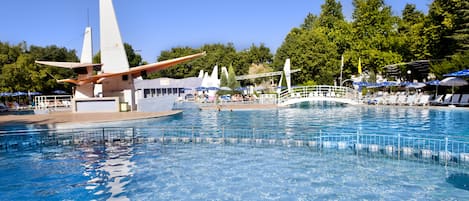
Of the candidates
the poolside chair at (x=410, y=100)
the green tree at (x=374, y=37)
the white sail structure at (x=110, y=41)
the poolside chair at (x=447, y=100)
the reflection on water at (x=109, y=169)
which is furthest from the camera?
the green tree at (x=374, y=37)

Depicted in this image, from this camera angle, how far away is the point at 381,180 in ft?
28.3

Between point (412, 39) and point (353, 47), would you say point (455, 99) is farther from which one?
point (353, 47)

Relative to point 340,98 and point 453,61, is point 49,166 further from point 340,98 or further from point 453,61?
point 453,61

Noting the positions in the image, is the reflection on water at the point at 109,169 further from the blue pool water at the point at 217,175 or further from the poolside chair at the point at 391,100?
the poolside chair at the point at 391,100

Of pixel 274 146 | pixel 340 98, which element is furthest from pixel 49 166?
pixel 340 98

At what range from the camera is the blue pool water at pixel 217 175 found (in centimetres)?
789

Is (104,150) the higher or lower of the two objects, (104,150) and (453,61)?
the lower

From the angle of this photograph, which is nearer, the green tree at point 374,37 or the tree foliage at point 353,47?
the tree foliage at point 353,47

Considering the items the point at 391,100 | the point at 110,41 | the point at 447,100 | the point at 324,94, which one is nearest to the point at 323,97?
the point at 324,94

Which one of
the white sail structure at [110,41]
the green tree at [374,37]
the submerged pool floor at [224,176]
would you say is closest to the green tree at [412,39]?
the green tree at [374,37]

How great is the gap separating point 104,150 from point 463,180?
10312 mm

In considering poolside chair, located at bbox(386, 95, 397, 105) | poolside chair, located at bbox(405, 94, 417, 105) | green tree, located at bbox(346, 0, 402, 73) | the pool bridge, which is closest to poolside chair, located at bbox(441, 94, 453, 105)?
poolside chair, located at bbox(405, 94, 417, 105)

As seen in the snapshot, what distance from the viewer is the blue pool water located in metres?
7.89

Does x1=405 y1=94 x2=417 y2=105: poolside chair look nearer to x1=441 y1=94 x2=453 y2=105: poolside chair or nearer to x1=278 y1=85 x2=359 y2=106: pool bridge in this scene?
x1=441 y1=94 x2=453 y2=105: poolside chair
